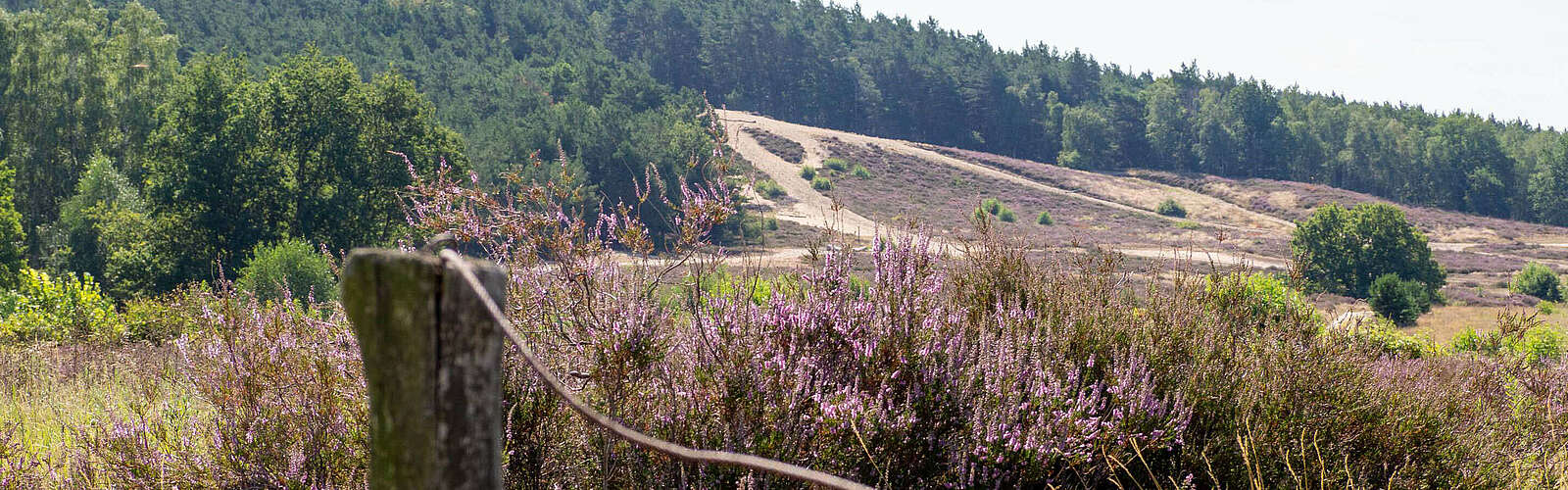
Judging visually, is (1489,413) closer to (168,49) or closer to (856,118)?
(168,49)

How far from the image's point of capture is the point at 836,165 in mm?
60000

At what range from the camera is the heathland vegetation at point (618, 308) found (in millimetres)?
3213

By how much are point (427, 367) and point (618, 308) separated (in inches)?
87.7

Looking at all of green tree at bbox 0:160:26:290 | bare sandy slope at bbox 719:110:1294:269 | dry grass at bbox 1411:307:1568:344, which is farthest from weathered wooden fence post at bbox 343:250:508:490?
bare sandy slope at bbox 719:110:1294:269

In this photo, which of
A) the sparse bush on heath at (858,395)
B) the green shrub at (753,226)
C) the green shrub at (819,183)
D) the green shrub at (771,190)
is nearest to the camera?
the sparse bush on heath at (858,395)

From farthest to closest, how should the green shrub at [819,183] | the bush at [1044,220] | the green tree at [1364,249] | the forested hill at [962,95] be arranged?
the forested hill at [962,95] < the green shrub at [819,183] < the bush at [1044,220] < the green tree at [1364,249]

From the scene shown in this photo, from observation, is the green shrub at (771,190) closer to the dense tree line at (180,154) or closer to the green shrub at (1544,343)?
the dense tree line at (180,154)

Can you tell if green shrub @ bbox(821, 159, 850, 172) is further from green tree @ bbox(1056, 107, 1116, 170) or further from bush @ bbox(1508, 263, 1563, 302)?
bush @ bbox(1508, 263, 1563, 302)

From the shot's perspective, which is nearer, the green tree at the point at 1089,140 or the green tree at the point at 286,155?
the green tree at the point at 286,155

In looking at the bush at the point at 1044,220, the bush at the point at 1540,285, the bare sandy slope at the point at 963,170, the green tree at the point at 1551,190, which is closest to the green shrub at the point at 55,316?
the bare sandy slope at the point at 963,170

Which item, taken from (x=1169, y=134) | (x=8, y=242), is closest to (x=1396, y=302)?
(x=8, y=242)

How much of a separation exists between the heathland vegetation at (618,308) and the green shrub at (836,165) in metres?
0.16

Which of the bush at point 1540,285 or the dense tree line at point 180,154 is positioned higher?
the dense tree line at point 180,154

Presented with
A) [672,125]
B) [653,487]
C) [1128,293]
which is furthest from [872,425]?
[672,125]
